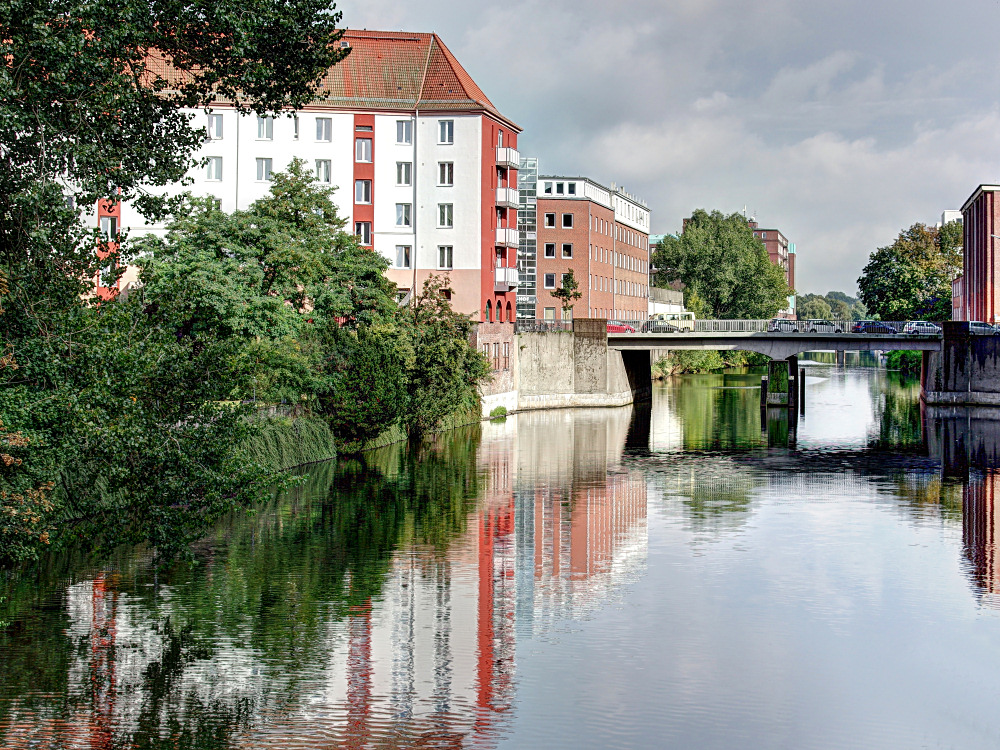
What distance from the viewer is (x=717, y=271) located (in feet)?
504

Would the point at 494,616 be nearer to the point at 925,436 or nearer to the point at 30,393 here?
the point at 30,393

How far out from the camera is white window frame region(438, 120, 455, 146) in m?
74.6

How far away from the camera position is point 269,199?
55062 mm

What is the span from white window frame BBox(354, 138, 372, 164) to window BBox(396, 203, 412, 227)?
11.7ft

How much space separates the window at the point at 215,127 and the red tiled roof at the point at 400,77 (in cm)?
696

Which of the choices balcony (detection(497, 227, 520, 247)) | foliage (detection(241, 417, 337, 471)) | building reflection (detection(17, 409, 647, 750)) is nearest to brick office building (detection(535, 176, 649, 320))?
balcony (detection(497, 227, 520, 247))

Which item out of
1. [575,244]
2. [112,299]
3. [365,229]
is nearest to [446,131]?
[365,229]

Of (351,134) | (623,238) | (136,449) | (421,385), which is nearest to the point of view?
(136,449)

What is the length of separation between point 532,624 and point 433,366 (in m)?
34.4

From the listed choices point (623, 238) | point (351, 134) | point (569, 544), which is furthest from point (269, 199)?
point (623, 238)

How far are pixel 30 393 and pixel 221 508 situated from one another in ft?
17.7

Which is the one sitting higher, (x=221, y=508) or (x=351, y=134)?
(x=351, y=134)

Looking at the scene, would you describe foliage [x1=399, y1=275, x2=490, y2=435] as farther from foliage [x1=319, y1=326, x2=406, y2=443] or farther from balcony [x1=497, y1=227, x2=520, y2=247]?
balcony [x1=497, y1=227, x2=520, y2=247]

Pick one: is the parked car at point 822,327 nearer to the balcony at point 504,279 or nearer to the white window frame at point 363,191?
the balcony at point 504,279
